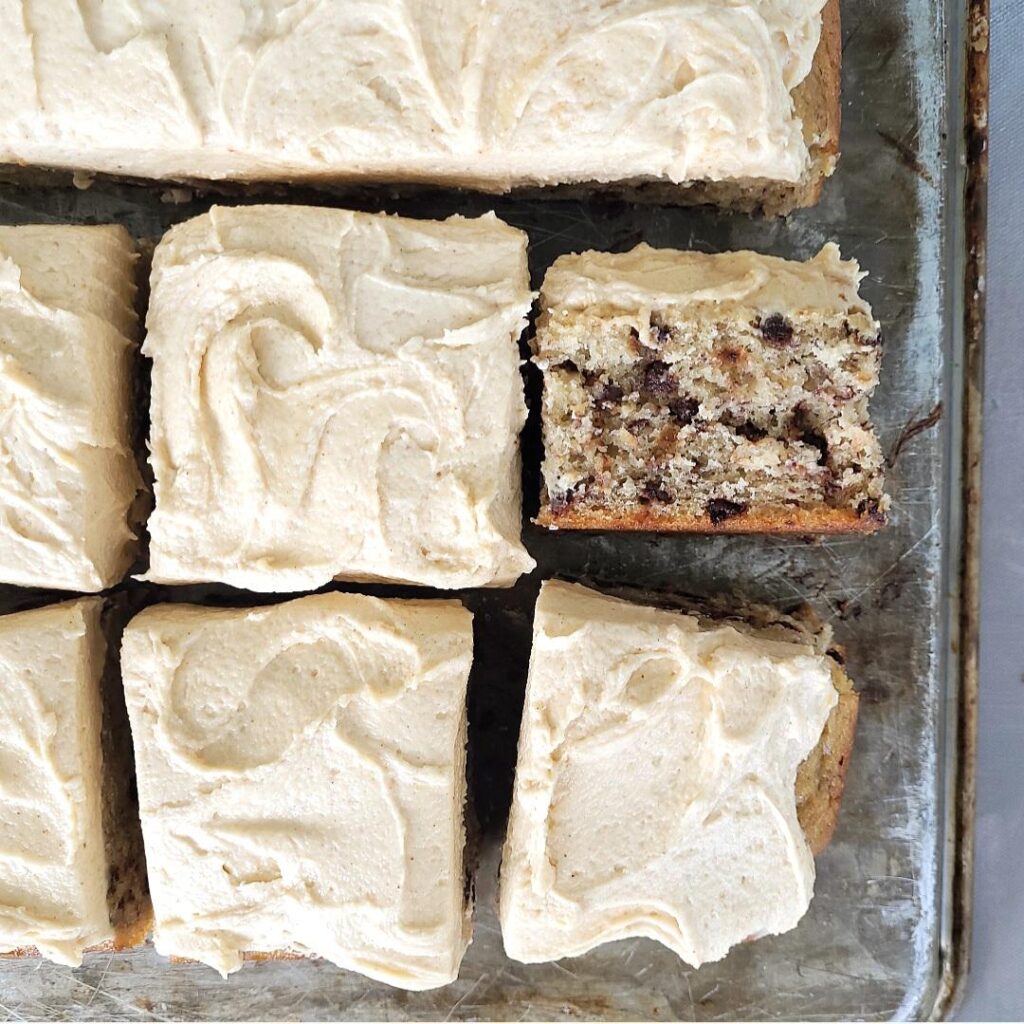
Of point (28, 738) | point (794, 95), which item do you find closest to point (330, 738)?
point (28, 738)

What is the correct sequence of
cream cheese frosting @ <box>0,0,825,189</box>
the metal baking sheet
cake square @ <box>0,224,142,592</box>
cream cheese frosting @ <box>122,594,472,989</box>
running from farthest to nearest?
the metal baking sheet
cream cheese frosting @ <box>122,594,472,989</box>
cake square @ <box>0,224,142,592</box>
cream cheese frosting @ <box>0,0,825,189</box>

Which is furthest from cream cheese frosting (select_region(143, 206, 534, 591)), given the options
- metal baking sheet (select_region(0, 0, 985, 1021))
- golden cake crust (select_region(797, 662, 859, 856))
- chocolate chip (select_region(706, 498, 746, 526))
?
golden cake crust (select_region(797, 662, 859, 856))

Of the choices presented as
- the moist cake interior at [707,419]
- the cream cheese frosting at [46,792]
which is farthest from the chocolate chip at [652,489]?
→ the cream cheese frosting at [46,792]

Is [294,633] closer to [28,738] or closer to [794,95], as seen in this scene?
[28,738]

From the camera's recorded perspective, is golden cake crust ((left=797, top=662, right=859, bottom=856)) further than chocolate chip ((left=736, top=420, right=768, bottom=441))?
Yes

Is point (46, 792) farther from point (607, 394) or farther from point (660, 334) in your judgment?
point (660, 334)

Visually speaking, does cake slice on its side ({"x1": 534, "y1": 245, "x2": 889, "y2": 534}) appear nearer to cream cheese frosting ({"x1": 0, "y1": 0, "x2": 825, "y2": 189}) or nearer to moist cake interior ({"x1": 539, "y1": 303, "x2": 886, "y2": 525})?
moist cake interior ({"x1": 539, "y1": 303, "x2": 886, "y2": 525})
